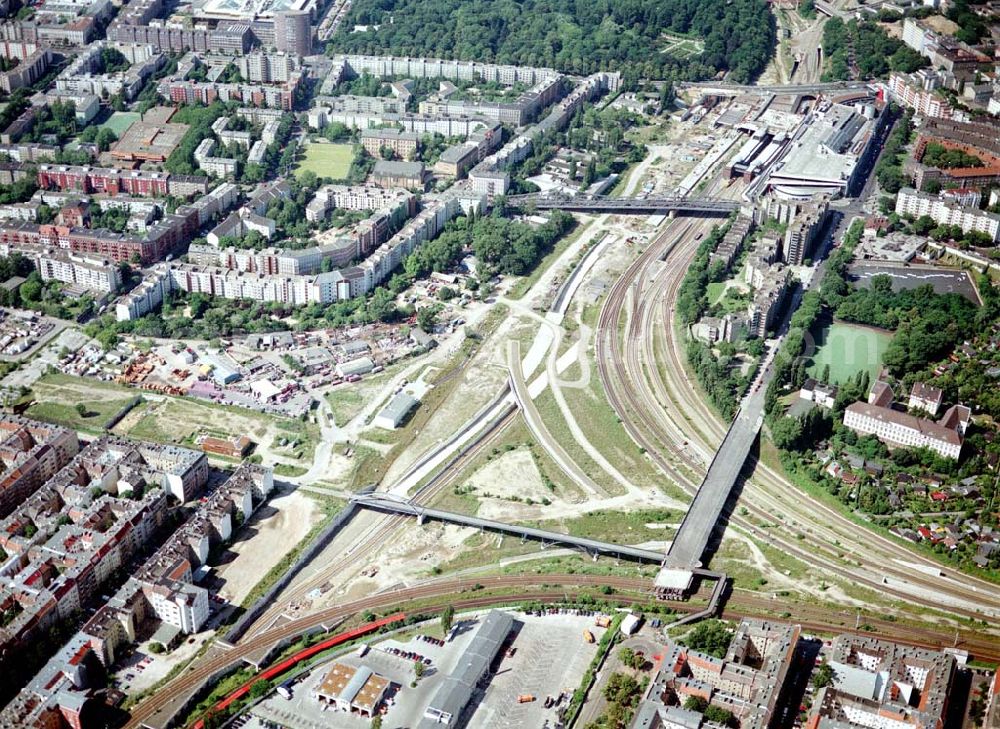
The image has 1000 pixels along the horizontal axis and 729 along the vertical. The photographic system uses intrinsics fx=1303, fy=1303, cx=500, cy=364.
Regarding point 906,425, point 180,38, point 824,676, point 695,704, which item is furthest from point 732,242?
point 180,38

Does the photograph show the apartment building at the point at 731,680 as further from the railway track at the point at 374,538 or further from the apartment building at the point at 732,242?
the apartment building at the point at 732,242

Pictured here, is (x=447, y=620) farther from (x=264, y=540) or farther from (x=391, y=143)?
(x=391, y=143)

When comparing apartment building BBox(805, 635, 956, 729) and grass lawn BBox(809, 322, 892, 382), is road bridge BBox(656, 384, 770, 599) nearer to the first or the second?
grass lawn BBox(809, 322, 892, 382)

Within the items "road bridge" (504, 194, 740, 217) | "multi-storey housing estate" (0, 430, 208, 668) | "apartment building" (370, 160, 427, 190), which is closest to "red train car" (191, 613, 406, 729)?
"multi-storey housing estate" (0, 430, 208, 668)

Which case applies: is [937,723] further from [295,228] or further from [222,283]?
[295,228]

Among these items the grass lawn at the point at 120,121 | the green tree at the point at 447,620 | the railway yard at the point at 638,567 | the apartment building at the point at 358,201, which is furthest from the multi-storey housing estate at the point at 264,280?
the green tree at the point at 447,620

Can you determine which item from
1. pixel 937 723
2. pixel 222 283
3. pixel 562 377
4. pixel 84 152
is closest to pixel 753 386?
pixel 562 377
